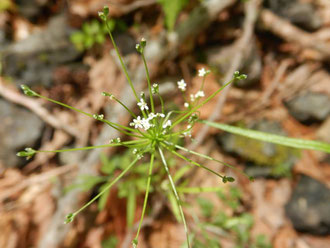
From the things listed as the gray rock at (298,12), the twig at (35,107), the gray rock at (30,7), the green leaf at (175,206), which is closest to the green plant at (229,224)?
the green leaf at (175,206)

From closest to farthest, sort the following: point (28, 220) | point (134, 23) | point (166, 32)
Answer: point (28, 220)
point (166, 32)
point (134, 23)

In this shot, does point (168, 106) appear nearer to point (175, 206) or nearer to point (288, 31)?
point (175, 206)

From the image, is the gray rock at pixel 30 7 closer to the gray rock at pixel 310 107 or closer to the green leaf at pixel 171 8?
the green leaf at pixel 171 8

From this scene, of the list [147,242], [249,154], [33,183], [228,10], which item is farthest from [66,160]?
[228,10]

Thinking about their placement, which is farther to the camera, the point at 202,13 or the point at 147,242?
the point at 202,13

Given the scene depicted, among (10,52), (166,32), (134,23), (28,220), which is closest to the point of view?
(28,220)

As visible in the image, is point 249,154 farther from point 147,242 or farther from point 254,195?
A: point 147,242

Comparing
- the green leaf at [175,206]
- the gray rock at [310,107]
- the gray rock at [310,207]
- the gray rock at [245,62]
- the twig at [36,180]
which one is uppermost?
the gray rock at [245,62]
